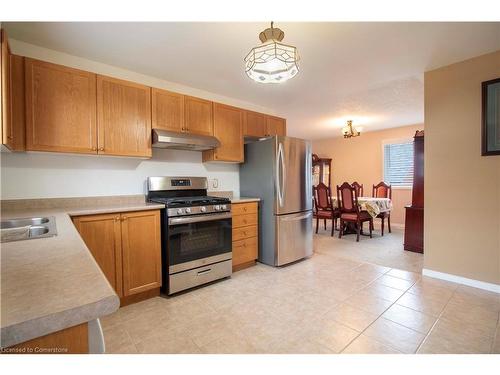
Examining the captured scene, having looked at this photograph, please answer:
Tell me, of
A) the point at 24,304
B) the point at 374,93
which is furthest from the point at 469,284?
the point at 24,304

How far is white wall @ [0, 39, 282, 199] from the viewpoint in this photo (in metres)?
2.06

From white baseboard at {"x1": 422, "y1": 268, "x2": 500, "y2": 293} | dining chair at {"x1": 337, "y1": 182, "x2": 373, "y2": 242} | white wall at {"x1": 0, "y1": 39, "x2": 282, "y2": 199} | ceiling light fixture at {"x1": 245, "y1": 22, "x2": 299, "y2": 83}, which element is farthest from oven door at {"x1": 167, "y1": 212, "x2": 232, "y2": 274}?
dining chair at {"x1": 337, "y1": 182, "x2": 373, "y2": 242}

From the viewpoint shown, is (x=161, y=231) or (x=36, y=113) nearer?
(x=36, y=113)

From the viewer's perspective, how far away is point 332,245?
411 centimetres

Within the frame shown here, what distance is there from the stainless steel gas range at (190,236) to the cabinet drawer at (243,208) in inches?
7.2

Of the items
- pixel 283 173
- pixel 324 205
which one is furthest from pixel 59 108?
pixel 324 205

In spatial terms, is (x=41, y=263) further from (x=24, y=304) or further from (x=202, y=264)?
(x=202, y=264)

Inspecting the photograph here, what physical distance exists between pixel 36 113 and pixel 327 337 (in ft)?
9.12

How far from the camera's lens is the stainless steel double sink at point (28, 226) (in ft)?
4.46

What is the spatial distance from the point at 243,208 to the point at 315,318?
149 cm

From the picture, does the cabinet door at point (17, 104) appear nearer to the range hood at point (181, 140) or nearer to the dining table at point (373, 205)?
the range hood at point (181, 140)

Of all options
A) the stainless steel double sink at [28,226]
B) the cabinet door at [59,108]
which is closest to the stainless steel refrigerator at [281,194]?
the cabinet door at [59,108]

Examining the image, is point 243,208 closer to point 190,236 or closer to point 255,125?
point 190,236

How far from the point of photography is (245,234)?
10.1ft
